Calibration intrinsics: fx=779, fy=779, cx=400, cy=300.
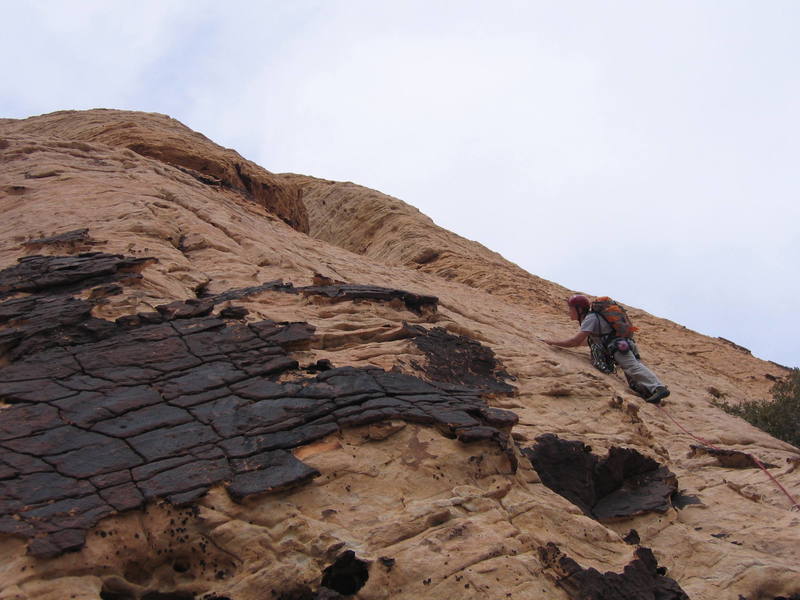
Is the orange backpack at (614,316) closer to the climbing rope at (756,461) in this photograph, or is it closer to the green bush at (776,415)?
the climbing rope at (756,461)

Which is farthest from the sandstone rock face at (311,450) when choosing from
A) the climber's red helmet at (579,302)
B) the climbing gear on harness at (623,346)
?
the climber's red helmet at (579,302)

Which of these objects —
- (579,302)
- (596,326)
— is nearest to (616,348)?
(596,326)

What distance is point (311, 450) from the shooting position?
6.04 meters

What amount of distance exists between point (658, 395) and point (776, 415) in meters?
2.58

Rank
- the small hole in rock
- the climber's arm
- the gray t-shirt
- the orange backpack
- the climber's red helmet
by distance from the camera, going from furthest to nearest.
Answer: the climber's red helmet → the climber's arm → the gray t-shirt → the orange backpack → the small hole in rock

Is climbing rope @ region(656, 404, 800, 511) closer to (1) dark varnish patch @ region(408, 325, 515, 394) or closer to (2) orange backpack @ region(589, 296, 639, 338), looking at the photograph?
(2) orange backpack @ region(589, 296, 639, 338)

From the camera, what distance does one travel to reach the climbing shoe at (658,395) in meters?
10.4

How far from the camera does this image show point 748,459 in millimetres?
8875

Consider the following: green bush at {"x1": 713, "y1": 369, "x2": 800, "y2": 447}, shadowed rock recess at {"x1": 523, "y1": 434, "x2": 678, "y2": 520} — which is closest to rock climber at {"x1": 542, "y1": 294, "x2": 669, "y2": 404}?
A: green bush at {"x1": 713, "y1": 369, "x2": 800, "y2": 447}

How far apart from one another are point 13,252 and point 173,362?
419 centimetres

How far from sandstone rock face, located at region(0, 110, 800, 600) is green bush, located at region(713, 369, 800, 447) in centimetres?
65

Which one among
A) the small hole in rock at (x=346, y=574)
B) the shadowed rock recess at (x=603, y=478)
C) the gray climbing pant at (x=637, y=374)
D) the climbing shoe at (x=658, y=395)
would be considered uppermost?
the gray climbing pant at (x=637, y=374)

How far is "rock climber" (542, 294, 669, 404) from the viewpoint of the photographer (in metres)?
10.6

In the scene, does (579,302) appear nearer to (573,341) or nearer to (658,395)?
(573,341)
